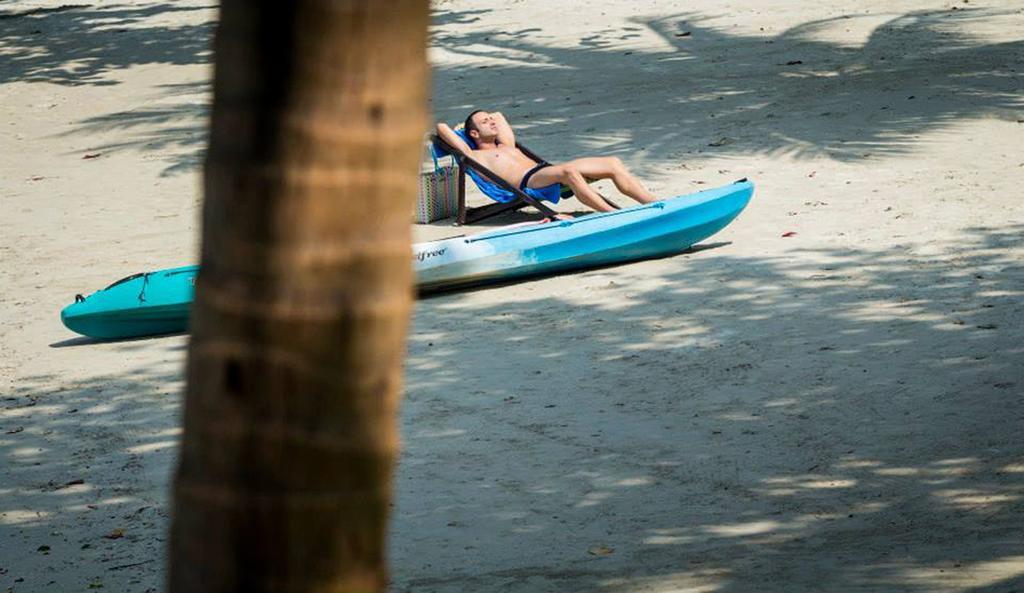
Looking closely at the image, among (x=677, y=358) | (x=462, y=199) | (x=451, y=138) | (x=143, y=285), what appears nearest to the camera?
(x=677, y=358)

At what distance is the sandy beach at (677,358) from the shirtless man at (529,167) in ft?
2.23

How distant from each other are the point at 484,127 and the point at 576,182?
967mm

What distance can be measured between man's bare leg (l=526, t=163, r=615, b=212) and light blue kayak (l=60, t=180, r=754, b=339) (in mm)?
574

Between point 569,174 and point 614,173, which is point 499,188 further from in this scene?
point 614,173

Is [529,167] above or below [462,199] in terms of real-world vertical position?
above

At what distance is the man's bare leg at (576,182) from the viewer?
35.1 feet

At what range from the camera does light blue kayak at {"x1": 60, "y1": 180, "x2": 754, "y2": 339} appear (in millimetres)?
9172

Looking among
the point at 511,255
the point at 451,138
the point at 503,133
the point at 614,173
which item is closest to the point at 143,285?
the point at 511,255

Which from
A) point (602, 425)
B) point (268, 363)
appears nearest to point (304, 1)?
point (268, 363)

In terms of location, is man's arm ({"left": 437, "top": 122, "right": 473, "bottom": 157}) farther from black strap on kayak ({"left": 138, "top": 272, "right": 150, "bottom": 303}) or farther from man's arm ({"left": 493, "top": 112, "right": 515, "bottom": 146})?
black strap on kayak ({"left": 138, "top": 272, "right": 150, "bottom": 303})

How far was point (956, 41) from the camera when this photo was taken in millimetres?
17062

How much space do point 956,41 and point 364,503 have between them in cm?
1591

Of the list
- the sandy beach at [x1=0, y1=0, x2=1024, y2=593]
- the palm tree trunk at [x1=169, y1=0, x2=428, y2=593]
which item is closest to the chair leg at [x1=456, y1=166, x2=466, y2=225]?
the sandy beach at [x1=0, y1=0, x2=1024, y2=593]

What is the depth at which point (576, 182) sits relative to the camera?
10695mm
